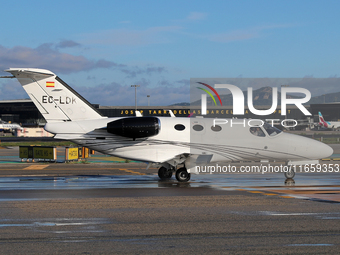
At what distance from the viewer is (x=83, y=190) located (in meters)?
15.4

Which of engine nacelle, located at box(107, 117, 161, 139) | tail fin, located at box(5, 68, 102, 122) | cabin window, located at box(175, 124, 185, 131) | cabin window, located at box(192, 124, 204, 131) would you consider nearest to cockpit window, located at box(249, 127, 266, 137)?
cabin window, located at box(192, 124, 204, 131)

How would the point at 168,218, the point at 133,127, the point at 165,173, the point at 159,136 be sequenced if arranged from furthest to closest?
the point at 165,173, the point at 159,136, the point at 133,127, the point at 168,218

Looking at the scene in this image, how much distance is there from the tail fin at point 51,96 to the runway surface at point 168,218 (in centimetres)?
310

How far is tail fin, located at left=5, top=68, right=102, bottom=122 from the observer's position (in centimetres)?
1834

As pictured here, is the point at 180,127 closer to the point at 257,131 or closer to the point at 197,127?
the point at 197,127

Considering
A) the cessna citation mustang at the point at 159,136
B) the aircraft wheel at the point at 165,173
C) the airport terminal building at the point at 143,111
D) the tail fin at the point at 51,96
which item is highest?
the airport terminal building at the point at 143,111

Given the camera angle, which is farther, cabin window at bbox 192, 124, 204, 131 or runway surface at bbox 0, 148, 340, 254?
cabin window at bbox 192, 124, 204, 131

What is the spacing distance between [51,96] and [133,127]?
161 inches

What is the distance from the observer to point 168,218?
1014 centimetres

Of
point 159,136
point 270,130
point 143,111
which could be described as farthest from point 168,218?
point 143,111

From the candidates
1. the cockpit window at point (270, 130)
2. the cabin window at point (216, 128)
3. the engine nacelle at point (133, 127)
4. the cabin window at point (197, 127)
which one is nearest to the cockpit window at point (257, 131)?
the cockpit window at point (270, 130)

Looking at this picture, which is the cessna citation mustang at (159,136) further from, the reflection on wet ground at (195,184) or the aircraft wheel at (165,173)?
the reflection on wet ground at (195,184)

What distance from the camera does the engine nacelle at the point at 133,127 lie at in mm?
17859

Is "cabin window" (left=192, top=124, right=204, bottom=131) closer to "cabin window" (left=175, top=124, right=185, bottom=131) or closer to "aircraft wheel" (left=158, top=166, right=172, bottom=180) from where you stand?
"cabin window" (left=175, top=124, right=185, bottom=131)
